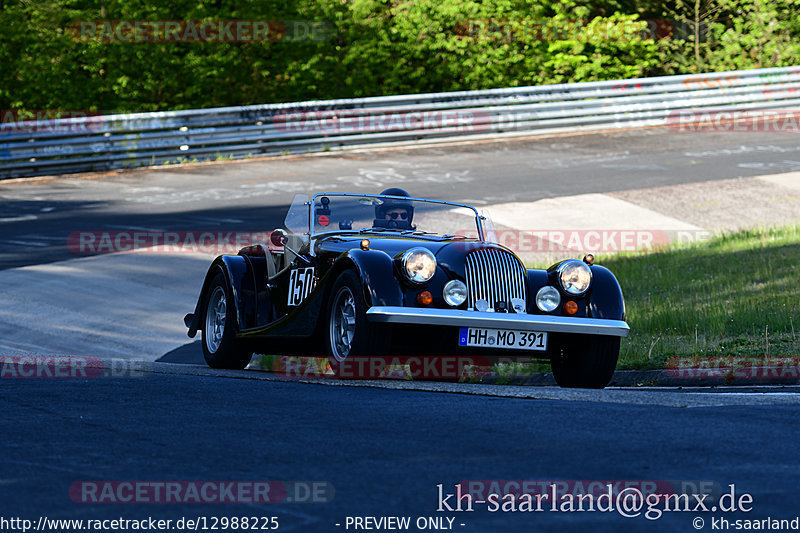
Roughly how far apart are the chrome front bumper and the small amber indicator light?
0.09 m

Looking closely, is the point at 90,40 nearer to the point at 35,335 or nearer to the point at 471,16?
the point at 471,16

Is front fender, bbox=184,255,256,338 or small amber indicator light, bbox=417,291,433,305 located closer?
small amber indicator light, bbox=417,291,433,305

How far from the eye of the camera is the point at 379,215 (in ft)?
30.8

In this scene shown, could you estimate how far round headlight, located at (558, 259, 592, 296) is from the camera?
8172 millimetres

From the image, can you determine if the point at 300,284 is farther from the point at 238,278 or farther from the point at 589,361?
the point at 589,361

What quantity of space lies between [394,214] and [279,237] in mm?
949

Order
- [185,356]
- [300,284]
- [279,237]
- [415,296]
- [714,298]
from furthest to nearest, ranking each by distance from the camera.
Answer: [185,356] → [714,298] → [279,237] → [300,284] → [415,296]

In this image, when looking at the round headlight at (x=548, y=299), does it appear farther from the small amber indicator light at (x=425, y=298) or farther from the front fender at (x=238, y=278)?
the front fender at (x=238, y=278)

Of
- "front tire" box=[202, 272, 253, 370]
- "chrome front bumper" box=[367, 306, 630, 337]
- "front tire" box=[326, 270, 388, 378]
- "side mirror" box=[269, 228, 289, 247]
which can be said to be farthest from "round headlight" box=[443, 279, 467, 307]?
"front tire" box=[202, 272, 253, 370]

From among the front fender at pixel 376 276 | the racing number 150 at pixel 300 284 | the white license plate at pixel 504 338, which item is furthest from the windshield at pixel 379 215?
the white license plate at pixel 504 338

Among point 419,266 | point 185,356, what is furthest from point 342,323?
point 185,356

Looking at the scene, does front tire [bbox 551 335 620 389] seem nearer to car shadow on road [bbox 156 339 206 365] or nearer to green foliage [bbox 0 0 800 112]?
car shadow on road [bbox 156 339 206 365]

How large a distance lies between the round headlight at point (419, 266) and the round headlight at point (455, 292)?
163 mm

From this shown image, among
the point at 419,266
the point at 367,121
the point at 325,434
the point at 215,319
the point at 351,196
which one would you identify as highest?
the point at 367,121
